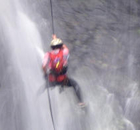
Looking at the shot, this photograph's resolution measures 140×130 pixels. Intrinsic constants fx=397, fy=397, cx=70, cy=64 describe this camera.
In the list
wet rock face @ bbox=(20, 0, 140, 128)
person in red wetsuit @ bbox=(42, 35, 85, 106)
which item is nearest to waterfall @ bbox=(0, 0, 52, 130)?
wet rock face @ bbox=(20, 0, 140, 128)

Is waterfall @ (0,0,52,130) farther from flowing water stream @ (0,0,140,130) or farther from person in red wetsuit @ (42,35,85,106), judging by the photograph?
person in red wetsuit @ (42,35,85,106)

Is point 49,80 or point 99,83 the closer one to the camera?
point 49,80

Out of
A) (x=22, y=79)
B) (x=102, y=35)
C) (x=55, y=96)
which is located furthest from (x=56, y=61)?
(x=102, y=35)

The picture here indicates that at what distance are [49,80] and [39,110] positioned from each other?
3.07 ft

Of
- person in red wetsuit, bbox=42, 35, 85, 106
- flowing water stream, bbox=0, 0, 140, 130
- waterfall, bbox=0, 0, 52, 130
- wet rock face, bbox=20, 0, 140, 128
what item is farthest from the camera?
wet rock face, bbox=20, 0, 140, 128

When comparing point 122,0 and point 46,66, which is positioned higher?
point 122,0

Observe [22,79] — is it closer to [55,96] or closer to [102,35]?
[55,96]

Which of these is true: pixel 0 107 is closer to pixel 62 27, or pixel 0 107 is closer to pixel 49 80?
pixel 49 80

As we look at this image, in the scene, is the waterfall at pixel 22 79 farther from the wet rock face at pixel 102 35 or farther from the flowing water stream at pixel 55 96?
the wet rock face at pixel 102 35

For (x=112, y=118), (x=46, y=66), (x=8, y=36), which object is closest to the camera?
(x=46, y=66)

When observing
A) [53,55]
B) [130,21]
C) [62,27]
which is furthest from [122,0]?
[53,55]

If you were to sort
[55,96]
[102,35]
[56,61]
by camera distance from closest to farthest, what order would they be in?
1. [56,61]
2. [55,96]
3. [102,35]

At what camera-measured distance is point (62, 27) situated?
9.05 meters

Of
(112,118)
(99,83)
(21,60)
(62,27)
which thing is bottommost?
(112,118)
